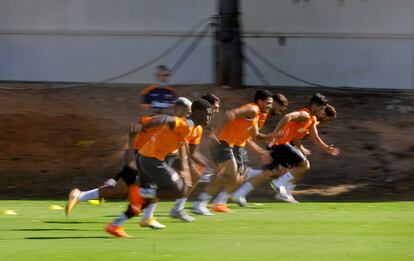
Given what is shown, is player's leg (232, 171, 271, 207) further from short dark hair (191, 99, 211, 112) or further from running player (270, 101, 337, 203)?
short dark hair (191, 99, 211, 112)

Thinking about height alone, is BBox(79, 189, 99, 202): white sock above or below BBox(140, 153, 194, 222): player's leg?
below

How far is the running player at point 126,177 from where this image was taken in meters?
13.0

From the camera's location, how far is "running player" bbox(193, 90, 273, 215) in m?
16.0

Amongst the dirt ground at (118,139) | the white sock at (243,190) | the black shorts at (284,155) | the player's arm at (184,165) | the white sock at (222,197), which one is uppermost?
the player's arm at (184,165)

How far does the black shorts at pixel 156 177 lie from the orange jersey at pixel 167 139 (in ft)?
0.28

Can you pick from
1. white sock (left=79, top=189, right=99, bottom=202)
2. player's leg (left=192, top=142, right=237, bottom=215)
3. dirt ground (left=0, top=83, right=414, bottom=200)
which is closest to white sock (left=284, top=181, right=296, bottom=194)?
dirt ground (left=0, top=83, right=414, bottom=200)

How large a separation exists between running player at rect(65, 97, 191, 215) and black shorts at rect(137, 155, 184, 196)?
0.47 metres

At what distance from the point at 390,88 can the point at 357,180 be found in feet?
18.1

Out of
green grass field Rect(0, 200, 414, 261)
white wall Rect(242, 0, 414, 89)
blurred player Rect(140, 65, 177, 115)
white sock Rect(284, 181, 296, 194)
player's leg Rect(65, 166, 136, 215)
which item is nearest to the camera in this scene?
green grass field Rect(0, 200, 414, 261)

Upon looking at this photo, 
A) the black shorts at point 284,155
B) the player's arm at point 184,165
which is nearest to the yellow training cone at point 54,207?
the player's arm at point 184,165

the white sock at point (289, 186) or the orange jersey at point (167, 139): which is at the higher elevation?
the orange jersey at point (167, 139)

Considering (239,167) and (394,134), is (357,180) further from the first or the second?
(239,167)

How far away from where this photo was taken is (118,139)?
72.7 feet

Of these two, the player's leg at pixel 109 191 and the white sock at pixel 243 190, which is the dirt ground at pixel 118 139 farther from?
the player's leg at pixel 109 191
